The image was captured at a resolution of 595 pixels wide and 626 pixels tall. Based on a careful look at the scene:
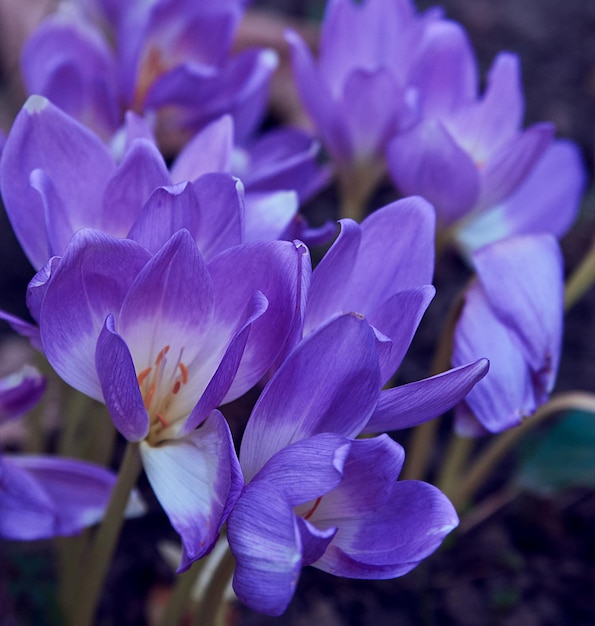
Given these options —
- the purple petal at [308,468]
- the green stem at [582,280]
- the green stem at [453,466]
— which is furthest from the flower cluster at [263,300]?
the green stem at [453,466]

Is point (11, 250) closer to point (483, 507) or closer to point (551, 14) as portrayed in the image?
point (483, 507)

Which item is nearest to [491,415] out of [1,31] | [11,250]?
[11,250]

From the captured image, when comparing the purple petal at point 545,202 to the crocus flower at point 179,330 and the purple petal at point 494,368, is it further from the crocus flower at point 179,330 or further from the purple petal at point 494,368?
the crocus flower at point 179,330

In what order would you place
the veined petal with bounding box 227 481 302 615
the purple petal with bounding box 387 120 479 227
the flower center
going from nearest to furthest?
1. the veined petal with bounding box 227 481 302 615
2. the flower center
3. the purple petal with bounding box 387 120 479 227

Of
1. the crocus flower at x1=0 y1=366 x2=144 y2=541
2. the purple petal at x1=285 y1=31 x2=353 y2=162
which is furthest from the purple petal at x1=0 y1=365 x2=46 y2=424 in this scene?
the purple petal at x1=285 y1=31 x2=353 y2=162

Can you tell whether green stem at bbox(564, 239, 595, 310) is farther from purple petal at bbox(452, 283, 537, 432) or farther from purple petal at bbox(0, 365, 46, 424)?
purple petal at bbox(0, 365, 46, 424)

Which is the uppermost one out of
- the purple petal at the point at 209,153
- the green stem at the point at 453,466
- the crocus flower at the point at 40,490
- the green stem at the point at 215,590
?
the purple petal at the point at 209,153
